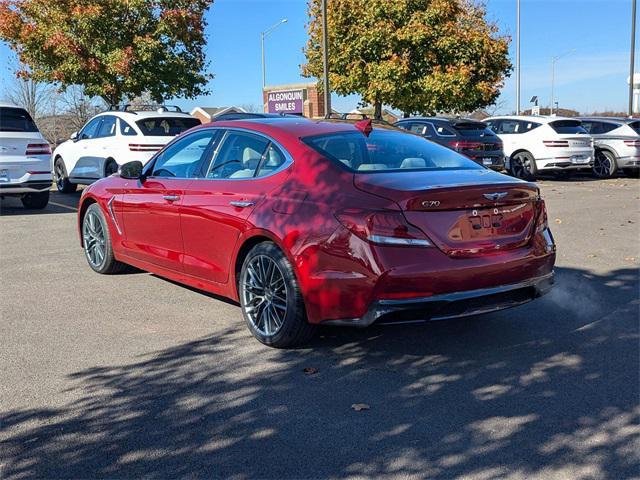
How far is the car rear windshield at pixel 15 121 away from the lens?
11805mm

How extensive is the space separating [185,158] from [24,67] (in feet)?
59.0

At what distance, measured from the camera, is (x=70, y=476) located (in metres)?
3.25

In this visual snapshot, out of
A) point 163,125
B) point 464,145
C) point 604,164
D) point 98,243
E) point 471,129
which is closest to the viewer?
point 98,243

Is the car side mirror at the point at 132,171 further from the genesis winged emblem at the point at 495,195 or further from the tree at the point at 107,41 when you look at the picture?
the tree at the point at 107,41

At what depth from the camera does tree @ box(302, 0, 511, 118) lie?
22734 millimetres

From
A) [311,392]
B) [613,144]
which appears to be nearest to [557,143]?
[613,144]

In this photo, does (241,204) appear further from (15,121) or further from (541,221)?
(15,121)

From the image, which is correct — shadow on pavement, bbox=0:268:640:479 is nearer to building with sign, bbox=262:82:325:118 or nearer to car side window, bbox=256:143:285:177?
car side window, bbox=256:143:285:177

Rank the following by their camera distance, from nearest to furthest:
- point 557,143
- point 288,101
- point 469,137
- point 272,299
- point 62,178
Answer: point 272,299
point 62,178
point 469,137
point 557,143
point 288,101

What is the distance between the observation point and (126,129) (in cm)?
1336

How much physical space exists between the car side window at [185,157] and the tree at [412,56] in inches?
673

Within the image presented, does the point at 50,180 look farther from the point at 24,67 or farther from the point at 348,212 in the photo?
the point at 24,67

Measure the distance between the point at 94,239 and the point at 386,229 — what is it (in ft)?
13.6

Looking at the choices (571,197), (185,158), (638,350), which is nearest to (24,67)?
(571,197)
